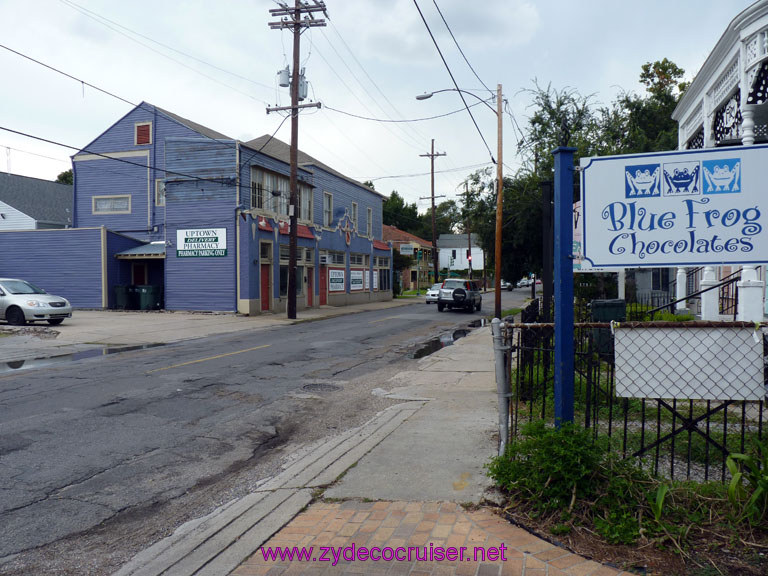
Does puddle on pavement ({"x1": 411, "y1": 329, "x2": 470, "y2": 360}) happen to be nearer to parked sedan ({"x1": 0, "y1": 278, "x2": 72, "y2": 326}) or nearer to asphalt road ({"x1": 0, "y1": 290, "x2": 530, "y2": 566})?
asphalt road ({"x1": 0, "y1": 290, "x2": 530, "y2": 566})

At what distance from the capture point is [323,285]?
1344 inches

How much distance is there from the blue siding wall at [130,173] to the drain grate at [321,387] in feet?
68.3

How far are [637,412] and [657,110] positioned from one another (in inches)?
1351

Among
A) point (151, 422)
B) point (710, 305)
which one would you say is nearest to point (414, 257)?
point (710, 305)

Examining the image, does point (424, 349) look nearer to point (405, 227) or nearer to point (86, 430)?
point (86, 430)

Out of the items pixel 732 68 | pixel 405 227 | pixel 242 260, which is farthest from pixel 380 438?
pixel 405 227

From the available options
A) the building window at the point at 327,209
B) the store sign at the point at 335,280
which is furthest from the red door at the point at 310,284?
the building window at the point at 327,209

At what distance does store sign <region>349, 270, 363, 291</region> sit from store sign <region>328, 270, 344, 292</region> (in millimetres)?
1473

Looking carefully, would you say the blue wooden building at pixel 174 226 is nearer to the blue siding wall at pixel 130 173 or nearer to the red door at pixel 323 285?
the blue siding wall at pixel 130 173

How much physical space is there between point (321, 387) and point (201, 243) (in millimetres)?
18702

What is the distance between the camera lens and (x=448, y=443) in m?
5.73

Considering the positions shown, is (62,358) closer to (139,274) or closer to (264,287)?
(264,287)

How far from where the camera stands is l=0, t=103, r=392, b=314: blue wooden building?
85.6ft

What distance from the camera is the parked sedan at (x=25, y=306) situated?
752 inches
